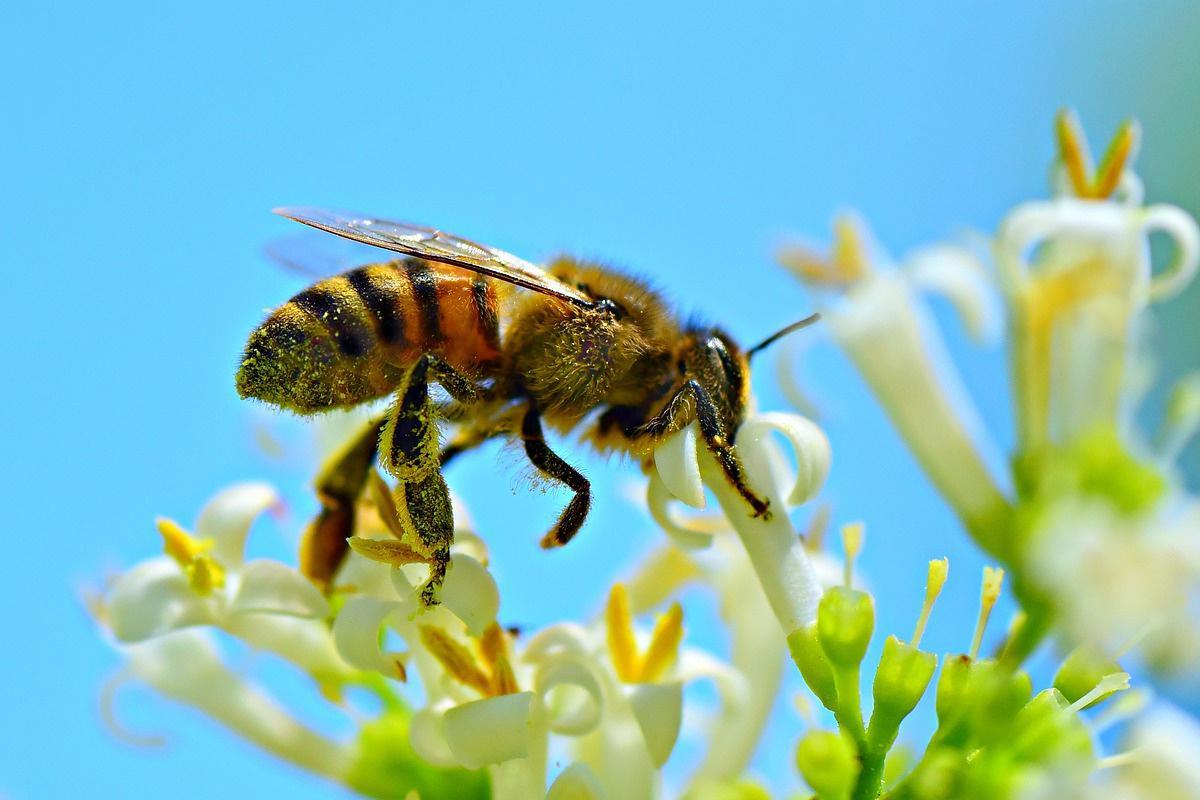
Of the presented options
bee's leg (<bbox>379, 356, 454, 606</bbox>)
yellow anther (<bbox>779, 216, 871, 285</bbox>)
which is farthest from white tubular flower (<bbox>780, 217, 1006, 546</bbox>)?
bee's leg (<bbox>379, 356, 454, 606</bbox>)

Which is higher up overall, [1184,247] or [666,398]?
[1184,247]

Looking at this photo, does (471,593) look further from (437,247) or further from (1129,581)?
(1129,581)

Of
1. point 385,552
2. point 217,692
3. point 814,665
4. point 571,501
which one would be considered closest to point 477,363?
point 571,501

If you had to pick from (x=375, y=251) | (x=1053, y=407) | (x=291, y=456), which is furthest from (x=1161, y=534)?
(x=291, y=456)

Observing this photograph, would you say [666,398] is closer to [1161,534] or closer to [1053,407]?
[1053,407]

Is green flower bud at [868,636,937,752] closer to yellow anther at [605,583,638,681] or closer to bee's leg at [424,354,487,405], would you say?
yellow anther at [605,583,638,681]

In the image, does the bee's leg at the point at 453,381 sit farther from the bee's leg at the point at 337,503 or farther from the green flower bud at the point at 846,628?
the green flower bud at the point at 846,628
